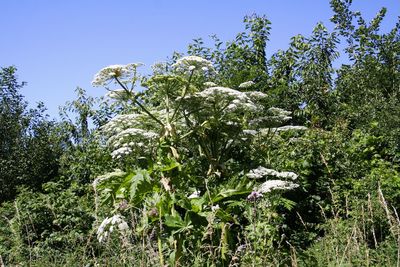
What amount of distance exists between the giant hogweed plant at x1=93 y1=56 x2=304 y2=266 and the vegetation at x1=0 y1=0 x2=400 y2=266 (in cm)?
2

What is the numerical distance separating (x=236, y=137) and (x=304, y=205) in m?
1.93

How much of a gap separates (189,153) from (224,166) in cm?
84

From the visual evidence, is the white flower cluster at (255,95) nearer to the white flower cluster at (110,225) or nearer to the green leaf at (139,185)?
the green leaf at (139,185)

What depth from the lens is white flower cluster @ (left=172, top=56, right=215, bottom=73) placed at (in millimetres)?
5457

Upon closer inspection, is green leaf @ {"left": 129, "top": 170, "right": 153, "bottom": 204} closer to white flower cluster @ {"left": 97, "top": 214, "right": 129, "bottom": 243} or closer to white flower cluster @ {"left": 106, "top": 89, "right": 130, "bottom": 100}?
white flower cluster @ {"left": 97, "top": 214, "right": 129, "bottom": 243}

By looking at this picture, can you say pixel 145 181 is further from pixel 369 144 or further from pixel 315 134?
pixel 369 144

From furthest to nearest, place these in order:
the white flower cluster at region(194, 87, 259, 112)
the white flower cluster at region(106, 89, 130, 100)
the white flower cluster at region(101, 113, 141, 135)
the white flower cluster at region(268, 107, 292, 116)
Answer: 1. the white flower cluster at region(268, 107, 292, 116)
2. the white flower cluster at region(101, 113, 141, 135)
3. the white flower cluster at region(106, 89, 130, 100)
4. the white flower cluster at region(194, 87, 259, 112)

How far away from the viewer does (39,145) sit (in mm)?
12781

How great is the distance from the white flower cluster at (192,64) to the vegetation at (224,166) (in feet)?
0.06

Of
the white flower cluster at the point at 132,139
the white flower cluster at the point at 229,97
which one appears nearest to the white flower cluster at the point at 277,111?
the white flower cluster at the point at 229,97

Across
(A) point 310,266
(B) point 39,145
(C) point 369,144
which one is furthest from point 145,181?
(B) point 39,145

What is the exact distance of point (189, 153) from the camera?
6.59 m

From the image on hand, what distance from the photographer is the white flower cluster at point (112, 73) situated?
546 cm

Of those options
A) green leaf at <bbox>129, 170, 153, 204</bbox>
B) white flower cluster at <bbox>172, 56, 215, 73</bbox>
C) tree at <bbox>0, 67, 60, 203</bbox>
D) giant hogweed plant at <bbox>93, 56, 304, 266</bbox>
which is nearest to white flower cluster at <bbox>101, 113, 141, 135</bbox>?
giant hogweed plant at <bbox>93, 56, 304, 266</bbox>
